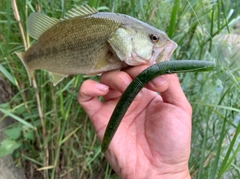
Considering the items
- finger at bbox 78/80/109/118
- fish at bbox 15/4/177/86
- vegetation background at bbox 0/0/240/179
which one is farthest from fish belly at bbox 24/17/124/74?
vegetation background at bbox 0/0/240/179

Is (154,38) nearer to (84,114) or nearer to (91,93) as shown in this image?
(91,93)

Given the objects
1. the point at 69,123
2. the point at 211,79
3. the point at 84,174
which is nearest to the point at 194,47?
the point at 211,79

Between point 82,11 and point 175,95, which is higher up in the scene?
point 82,11

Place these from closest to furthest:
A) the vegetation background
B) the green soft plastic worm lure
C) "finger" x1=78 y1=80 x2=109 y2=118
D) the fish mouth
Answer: the green soft plastic worm lure < the fish mouth < "finger" x1=78 y1=80 x2=109 y2=118 < the vegetation background

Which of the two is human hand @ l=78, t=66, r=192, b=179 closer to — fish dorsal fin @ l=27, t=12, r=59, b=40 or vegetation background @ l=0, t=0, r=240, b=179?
fish dorsal fin @ l=27, t=12, r=59, b=40

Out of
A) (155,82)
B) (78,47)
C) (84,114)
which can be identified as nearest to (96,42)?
(78,47)
